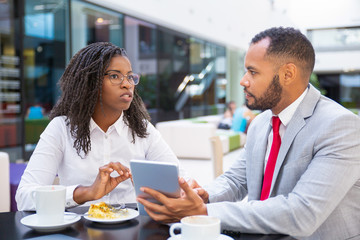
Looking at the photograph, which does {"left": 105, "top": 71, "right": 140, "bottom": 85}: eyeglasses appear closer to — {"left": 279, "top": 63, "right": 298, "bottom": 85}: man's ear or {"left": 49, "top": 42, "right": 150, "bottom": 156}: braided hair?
{"left": 49, "top": 42, "right": 150, "bottom": 156}: braided hair

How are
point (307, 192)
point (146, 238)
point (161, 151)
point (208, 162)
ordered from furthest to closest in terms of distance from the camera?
point (208, 162), point (161, 151), point (307, 192), point (146, 238)

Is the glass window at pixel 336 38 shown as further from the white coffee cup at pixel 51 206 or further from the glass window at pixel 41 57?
the white coffee cup at pixel 51 206

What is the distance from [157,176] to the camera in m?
1.16

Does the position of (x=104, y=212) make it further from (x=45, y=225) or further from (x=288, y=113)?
(x=288, y=113)

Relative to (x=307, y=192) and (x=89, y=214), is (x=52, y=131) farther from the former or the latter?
(x=307, y=192)

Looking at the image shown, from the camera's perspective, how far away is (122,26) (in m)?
8.90

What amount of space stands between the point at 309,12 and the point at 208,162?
14696 millimetres

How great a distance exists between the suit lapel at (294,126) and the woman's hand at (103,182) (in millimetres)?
555

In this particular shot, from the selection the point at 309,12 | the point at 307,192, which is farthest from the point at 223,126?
the point at 309,12

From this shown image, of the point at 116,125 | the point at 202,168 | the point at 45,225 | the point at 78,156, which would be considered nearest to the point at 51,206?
the point at 45,225

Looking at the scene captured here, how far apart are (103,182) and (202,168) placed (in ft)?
17.7

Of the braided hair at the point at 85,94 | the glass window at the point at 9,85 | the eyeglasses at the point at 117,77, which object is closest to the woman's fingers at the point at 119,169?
the braided hair at the point at 85,94

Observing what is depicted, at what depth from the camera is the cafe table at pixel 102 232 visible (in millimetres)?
1141

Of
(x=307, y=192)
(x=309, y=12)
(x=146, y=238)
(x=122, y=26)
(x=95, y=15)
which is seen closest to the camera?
(x=146, y=238)
